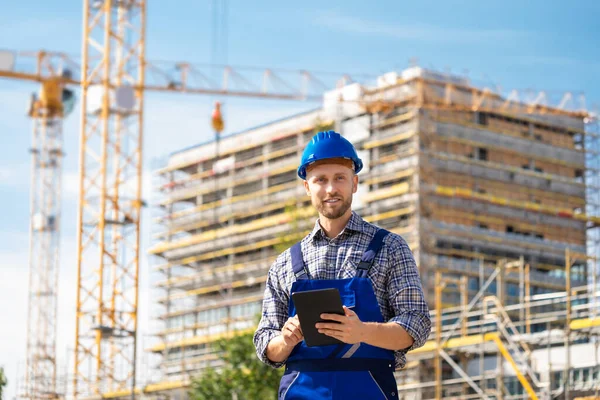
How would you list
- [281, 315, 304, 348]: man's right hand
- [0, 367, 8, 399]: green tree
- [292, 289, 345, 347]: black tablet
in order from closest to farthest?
[292, 289, 345, 347]: black tablet < [281, 315, 304, 348]: man's right hand < [0, 367, 8, 399]: green tree

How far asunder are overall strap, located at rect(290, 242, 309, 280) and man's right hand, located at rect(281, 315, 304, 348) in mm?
267

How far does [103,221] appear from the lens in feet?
211

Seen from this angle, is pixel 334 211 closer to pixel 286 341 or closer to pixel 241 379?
pixel 286 341

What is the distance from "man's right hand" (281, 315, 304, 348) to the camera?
15.6ft

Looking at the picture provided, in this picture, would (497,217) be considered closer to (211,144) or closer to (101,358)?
(211,144)

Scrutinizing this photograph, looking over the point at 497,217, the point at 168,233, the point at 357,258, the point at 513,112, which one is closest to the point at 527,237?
the point at 497,217

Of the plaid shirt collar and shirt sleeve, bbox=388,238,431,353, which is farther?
the plaid shirt collar

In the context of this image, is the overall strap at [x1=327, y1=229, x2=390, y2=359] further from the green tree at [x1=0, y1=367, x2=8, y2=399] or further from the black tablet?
the green tree at [x1=0, y1=367, x2=8, y2=399]

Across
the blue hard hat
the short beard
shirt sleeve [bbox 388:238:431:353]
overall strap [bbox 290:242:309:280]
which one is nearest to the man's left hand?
shirt sleeve [bbox 388:238:431:353]

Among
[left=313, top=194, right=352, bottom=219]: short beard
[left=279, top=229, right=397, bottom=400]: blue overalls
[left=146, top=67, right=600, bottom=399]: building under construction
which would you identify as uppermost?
[left=146, top=67, right=600, bottom=399]: building under construction

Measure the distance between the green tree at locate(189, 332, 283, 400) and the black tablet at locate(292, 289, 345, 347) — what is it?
34.4 m

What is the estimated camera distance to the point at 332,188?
16.5 feet

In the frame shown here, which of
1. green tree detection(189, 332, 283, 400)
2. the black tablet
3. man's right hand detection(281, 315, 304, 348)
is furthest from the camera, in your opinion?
green tree detection(189, 332, 283, 400)

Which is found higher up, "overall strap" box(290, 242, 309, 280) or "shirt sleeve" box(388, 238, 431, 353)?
"overall strap" box(290, 242, 309, 280)
